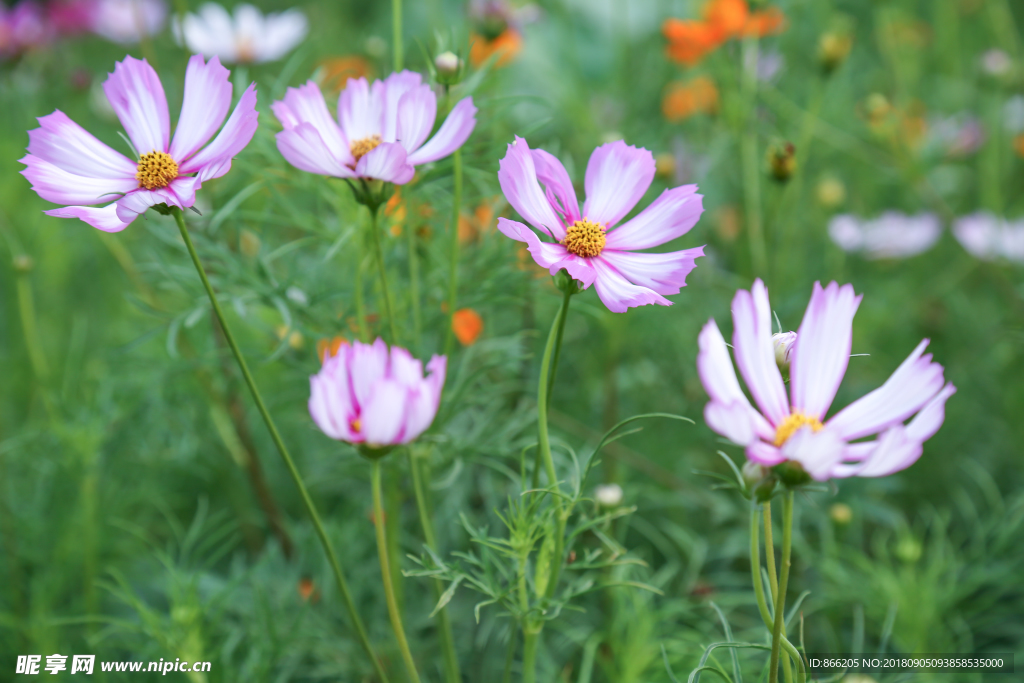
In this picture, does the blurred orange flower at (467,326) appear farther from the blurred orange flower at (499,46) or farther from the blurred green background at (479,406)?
the blurred orange flower at (499,46)

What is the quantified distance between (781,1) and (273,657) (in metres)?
1.50

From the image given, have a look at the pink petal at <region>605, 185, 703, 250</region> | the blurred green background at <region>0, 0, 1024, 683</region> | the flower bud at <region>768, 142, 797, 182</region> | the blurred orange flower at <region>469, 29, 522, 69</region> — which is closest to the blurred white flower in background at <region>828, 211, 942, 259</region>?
the blurred green background at <region>0, 0, 1024, 683</region>

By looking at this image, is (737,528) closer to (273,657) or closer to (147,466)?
(273,657)

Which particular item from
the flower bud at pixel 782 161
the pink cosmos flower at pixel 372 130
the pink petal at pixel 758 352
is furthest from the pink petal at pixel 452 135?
the flower bud at pixel 782 161

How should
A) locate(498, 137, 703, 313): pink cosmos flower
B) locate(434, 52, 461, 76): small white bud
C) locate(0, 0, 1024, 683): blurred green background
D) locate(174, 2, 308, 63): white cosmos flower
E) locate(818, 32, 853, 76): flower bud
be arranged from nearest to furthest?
1. locate(498, 137, 703, 313): pink cosmos flower
2. locate(434, 52, 461, 76): small white bud
3. locate(0, 0, 1024, 683): blurred green background
4. locate(818, 32, 853, 76): flower bud
5. locate(174, 2, 308, 63): white cosmos flower

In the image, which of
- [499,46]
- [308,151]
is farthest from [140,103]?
[499,46]

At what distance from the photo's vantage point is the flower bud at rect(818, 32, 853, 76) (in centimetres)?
96

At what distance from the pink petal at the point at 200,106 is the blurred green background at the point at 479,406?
121mm

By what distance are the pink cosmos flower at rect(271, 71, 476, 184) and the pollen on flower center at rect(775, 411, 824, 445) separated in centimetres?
25

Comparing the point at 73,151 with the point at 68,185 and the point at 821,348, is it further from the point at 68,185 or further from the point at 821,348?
the point at 821,348

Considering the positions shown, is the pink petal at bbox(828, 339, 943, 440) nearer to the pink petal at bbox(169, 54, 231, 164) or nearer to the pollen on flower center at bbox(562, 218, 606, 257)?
the pollen on flower center at bbox(562, 218, 606, 257)

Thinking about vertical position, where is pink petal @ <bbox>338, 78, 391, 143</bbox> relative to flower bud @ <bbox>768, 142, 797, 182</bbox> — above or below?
below

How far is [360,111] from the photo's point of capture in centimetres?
53

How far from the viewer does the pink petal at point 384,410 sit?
1.21ft
